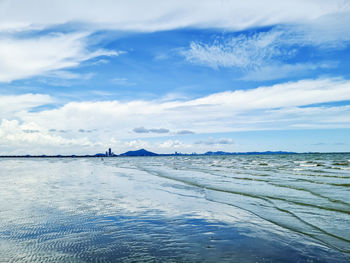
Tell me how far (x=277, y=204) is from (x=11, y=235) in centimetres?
1119

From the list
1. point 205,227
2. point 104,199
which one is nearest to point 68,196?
point 104,199

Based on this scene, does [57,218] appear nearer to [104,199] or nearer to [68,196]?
[104,199]

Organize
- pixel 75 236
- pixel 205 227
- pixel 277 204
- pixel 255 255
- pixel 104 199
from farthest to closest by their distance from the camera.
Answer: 1. pixel 104 199
2. pixel 277 204
3. pixel 205 227
4. pixel 75 236
5. pixel 255 255

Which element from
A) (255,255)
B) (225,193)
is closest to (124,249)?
(255,255)

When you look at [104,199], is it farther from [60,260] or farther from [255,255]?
[255,255]

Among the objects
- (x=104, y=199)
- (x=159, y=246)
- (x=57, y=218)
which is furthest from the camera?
(x=104, y=199)

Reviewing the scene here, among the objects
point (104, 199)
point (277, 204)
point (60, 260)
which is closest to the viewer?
point (60, 260)

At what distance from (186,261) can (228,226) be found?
3.55 m

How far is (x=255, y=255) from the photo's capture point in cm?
652

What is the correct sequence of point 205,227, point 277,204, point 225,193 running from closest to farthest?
point 205,227 < point 277,204 < point 225,193

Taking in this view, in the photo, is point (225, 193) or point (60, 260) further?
point (225, 193)

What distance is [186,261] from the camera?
19.8ft

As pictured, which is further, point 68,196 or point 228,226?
point 68,196

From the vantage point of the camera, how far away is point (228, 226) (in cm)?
919
